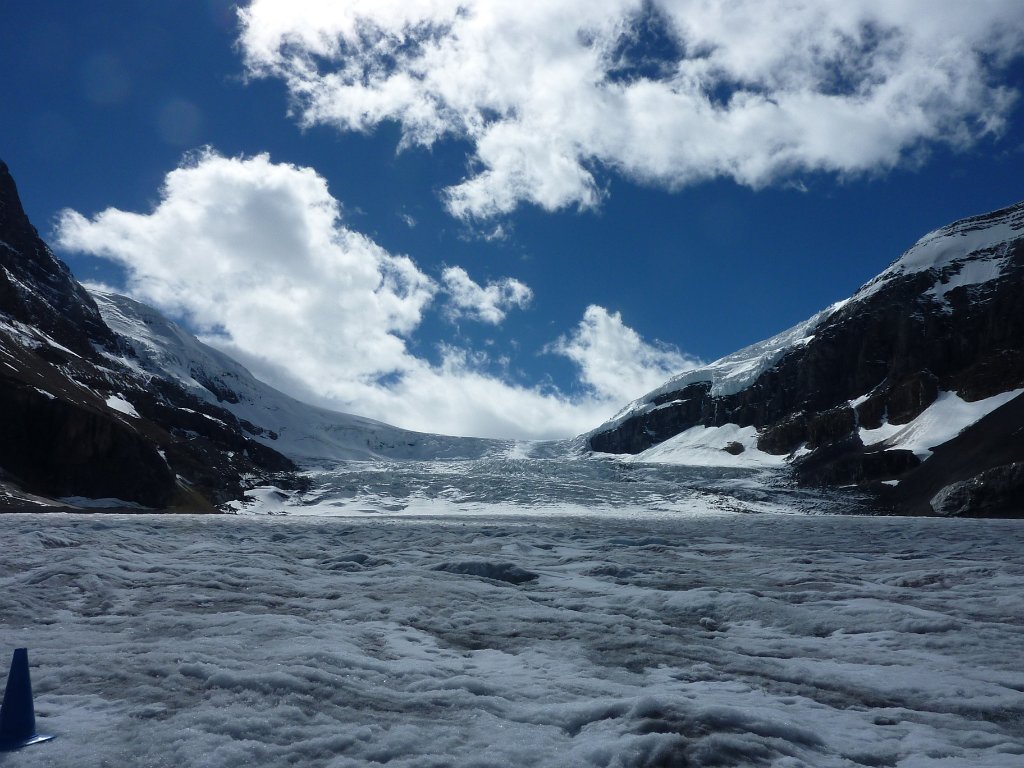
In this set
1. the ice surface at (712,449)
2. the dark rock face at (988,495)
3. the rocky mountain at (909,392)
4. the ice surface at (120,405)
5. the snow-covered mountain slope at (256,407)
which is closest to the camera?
the dark rock face at (988,495)

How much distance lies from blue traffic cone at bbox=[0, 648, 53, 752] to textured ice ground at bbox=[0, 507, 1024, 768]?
16 cm

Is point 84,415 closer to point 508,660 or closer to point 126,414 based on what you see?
point 126,414

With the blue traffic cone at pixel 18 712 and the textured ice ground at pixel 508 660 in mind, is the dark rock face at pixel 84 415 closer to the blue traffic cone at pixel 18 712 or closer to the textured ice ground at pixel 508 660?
the textured ice ground at pixel 508 660

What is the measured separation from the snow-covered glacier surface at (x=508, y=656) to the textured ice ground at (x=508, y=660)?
0.03 m

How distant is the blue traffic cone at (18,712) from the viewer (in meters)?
3.67

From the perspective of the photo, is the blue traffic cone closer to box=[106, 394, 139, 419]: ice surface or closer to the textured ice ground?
the textured ice ground

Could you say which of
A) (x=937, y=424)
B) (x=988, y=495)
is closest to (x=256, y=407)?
(x=937, y=424)

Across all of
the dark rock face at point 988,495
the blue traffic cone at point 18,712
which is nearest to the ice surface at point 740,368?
the dark rock face at point 988,495

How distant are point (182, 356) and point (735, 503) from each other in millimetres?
122340

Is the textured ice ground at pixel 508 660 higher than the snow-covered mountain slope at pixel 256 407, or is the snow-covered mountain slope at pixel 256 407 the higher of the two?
the snow-covered mountain slope at pixel 256 407

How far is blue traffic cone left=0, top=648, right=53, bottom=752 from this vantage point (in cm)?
367

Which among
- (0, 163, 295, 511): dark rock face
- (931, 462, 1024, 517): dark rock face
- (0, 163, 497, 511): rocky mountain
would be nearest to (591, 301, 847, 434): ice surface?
(0, 163, 497, 511): rocky mountain

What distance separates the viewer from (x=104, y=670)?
5.00m

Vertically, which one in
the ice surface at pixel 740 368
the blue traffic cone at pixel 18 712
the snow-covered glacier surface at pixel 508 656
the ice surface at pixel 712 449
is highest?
the ice surface at pixel 740 368
